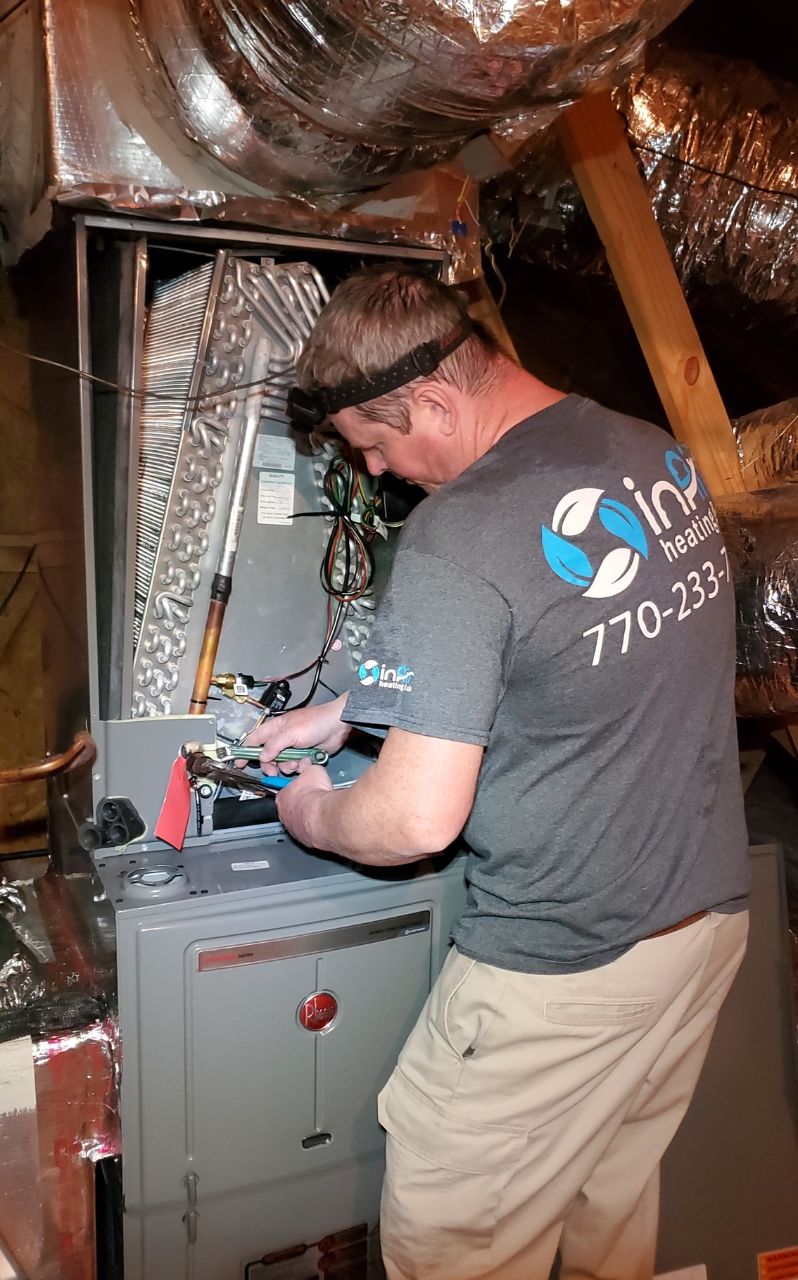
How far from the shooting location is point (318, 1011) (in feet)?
4.25

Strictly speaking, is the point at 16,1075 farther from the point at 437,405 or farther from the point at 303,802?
the point at 437,405

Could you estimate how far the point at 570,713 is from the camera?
1035 millimetres

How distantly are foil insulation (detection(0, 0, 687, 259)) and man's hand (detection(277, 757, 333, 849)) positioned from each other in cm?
79

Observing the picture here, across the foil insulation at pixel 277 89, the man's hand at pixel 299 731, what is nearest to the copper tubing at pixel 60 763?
the man's hand at pixel 299 731

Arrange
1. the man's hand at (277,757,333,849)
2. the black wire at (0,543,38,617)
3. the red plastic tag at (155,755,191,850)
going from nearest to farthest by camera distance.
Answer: the man's hand at (277,757,333,849) → the red plastic tag at (155,755,191,850) → the black wire at (0,543,38,617)

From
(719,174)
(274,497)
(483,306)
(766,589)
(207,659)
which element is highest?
(719,174)

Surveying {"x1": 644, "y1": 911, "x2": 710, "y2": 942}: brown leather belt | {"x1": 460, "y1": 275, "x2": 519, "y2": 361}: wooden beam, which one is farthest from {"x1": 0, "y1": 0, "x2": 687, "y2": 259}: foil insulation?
{"x1": 644, "y1": 911, "x2": 710, "y2": 942}: brown leather belt

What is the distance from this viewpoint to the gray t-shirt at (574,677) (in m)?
0.97

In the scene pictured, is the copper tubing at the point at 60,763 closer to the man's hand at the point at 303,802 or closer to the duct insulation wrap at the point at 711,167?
the man's hand at the point at 303,802

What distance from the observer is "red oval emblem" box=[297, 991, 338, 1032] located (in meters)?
1.29

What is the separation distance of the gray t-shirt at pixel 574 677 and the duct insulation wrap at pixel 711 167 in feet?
3.49

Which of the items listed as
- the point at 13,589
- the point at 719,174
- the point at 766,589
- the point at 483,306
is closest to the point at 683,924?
the point at 766,589

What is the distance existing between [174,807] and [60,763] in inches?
7.0

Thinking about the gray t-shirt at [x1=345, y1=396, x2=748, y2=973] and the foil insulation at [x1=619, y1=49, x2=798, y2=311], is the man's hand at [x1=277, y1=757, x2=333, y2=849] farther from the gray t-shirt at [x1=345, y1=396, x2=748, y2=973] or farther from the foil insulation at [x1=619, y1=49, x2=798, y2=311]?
the foil insulation at [x1=619, y1=49, x2=798, y2=311]
